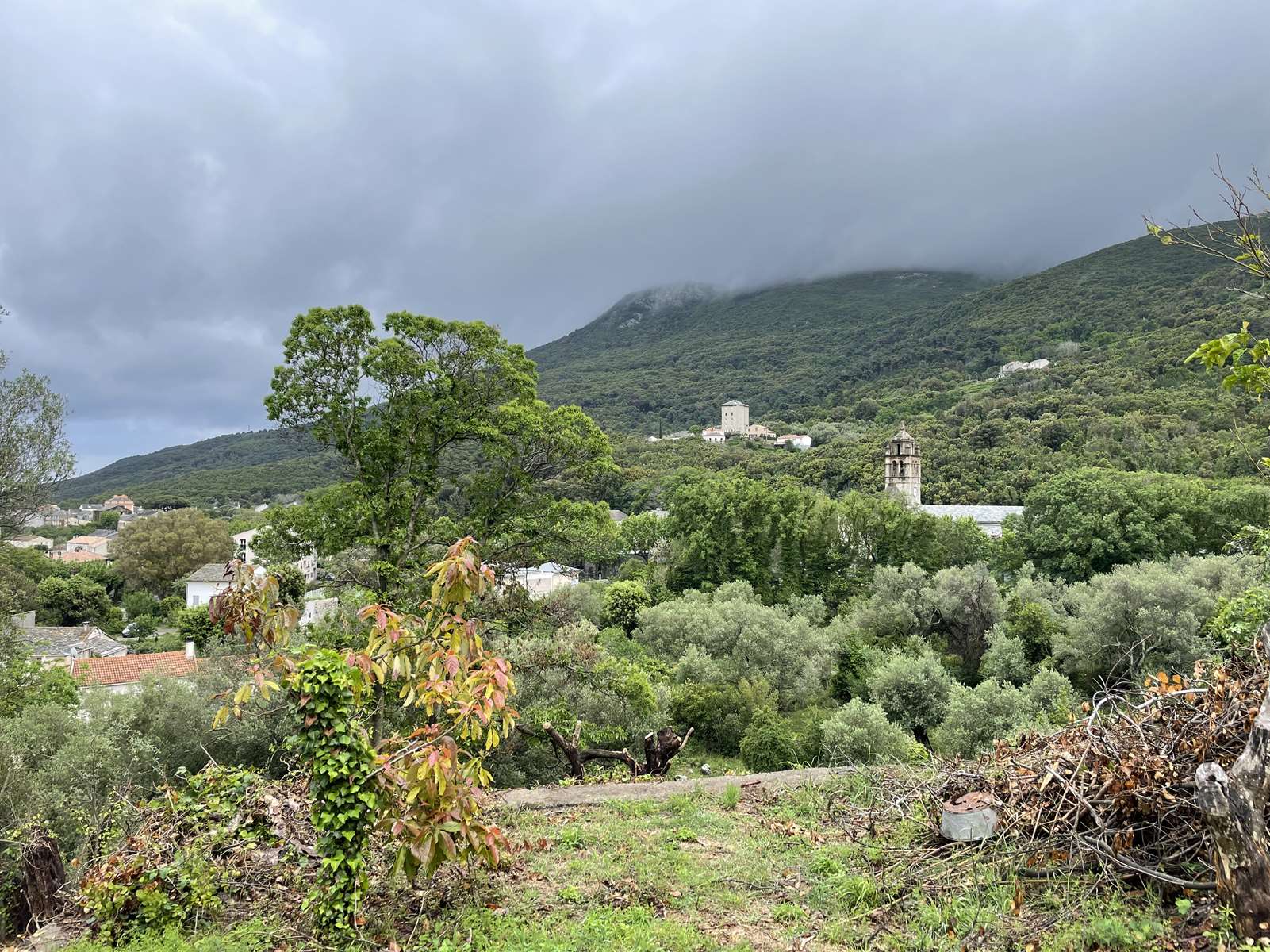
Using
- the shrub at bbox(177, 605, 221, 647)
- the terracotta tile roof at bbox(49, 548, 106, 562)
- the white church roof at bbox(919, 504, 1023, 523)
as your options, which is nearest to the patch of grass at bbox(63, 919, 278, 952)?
the shrub at bbox(177, 605, 221, 647)

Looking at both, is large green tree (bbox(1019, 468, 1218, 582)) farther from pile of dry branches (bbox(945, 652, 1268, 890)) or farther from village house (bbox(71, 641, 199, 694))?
village house (bbox(71, 641, 199, 694))

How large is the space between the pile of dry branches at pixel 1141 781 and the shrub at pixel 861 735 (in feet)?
24.6

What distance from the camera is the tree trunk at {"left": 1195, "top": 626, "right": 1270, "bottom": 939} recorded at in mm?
2414

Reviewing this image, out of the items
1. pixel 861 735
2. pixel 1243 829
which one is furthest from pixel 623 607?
pixel 1243 829

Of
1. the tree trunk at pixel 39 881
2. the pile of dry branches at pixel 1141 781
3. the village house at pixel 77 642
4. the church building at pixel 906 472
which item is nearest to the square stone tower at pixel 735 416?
the church building at pixel 906 472

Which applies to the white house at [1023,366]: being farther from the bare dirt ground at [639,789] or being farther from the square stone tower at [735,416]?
the bare dirt ground at [639,789]

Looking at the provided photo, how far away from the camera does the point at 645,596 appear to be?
27594mm

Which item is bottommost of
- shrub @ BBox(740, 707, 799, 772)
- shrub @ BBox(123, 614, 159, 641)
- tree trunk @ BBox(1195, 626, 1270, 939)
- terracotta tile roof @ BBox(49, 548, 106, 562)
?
shrub @ BBox(740, 707, 799, 772)

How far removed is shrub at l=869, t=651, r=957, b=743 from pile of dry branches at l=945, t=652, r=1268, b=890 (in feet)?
38.6

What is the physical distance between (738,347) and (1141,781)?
14441 centimetres

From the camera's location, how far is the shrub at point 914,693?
14523 mm

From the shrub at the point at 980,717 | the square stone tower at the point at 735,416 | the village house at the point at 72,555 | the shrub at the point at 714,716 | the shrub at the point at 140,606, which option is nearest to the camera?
the shrub at the point at 980,717

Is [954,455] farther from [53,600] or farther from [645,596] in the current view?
[53,600]

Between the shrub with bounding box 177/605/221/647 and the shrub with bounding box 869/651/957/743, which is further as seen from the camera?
the shrub with bounding box 177/605/221/647
